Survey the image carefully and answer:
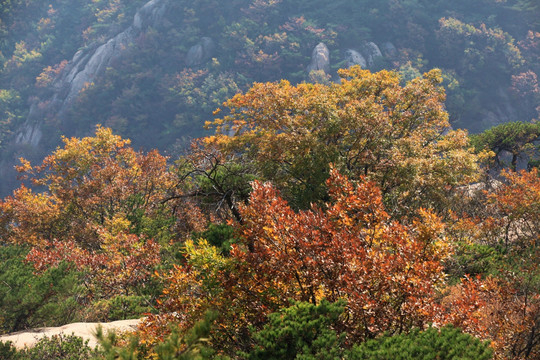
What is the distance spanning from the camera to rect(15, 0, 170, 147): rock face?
71750mm

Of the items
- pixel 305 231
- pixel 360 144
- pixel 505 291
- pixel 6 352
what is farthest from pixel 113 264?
pixel 505 291

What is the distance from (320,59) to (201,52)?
2434 cm

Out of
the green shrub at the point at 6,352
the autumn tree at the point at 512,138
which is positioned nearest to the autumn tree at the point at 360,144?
the autumn tree at the point at 512,138

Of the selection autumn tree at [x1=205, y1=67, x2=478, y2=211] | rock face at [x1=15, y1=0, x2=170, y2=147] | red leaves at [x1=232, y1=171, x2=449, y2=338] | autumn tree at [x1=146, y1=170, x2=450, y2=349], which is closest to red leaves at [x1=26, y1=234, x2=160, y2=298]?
autumn tree at [x1=205, y1=67, x2=478, y2=211]

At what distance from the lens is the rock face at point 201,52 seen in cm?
7281

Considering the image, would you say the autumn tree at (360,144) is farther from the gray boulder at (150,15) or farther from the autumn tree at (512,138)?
the gray boulder at (150,15)

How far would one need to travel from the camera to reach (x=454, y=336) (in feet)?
18.9

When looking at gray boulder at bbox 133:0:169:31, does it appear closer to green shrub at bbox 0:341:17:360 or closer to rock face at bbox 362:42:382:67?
rock face at bbox 362:42:382:67

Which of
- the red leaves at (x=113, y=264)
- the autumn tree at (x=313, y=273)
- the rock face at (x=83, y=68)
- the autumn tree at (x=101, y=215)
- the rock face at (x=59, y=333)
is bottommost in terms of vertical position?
the rock face at (x=83, y=68)

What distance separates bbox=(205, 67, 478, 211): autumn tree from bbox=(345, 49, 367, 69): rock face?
46.6m

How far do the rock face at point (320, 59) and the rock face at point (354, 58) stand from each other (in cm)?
358

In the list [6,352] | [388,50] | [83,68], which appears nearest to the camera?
[6,352]

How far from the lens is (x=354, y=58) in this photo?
66.0m

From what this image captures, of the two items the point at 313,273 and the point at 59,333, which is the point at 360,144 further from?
the point at 59,333
